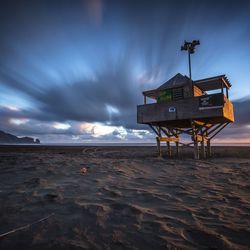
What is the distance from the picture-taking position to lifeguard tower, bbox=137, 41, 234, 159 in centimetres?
1227

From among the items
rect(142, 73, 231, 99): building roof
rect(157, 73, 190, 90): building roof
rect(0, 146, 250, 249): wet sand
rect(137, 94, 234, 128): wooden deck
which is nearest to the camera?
rect(0, 146, 250, 249): wet sand

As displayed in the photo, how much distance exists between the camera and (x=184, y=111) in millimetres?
13109

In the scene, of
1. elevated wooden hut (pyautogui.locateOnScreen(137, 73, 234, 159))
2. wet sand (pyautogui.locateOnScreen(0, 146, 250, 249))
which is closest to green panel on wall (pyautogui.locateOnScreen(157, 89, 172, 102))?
elevated wooden hut (pyautogui.locateOnScreen(137, 73, 234, 159))

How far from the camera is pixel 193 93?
13.7 metres

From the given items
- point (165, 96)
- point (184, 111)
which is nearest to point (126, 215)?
point (184, 111)

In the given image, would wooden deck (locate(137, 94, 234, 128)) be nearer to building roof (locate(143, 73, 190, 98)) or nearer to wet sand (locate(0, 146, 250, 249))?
building roof (locate(143, 73, 190, 98))

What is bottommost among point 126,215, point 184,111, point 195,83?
point 126,215

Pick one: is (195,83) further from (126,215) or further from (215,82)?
(126,215)

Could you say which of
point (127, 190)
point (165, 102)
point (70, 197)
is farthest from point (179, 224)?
point (165, 102)

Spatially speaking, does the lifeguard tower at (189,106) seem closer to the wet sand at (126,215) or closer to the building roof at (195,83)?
the building roof at (195,83)

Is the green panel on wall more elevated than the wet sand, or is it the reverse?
the green panel on wall

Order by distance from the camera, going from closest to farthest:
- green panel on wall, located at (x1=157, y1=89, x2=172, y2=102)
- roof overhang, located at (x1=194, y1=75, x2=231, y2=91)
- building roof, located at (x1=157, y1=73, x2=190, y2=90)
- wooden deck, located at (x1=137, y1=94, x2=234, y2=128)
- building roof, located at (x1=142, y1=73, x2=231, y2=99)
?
wooden deck, located at (x1=137, y1=94, x2=234, y2=128) → roof overhang, located at (x1=194, y1=75, x2=231, y2=91) → building roof, located at (x1=142, y1=73, x2=231, y2=99) → building roof, located at (x1=157, y1=73, x2=190, y2=90) → green panel on wall, located at (x1=157, y1=89, x2=172, y2=102)

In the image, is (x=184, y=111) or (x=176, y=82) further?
(x=176, y=82)

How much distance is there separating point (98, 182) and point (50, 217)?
2.38 metres
